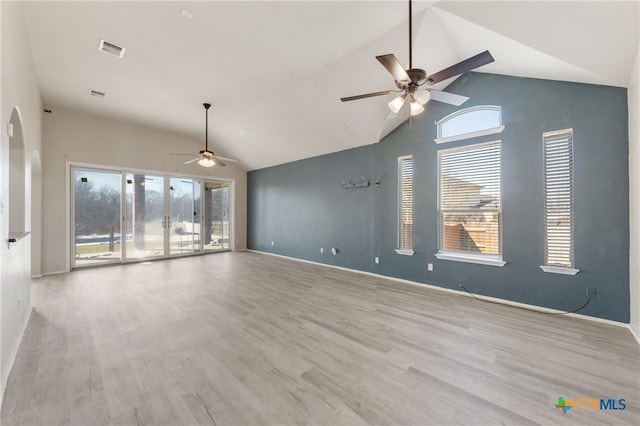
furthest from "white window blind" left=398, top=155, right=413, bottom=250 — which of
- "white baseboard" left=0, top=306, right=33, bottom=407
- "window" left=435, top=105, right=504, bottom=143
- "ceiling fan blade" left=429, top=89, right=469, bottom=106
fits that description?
"white baseboard" left=0, top=306, right=33, bottom=407

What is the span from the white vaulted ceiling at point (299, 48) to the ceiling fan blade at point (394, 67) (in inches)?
41.0

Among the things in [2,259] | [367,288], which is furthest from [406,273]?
[2,259]

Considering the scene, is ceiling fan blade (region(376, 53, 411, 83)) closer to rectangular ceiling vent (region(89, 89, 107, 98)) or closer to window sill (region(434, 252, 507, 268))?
window sill (region(434, 252, 507, 268))

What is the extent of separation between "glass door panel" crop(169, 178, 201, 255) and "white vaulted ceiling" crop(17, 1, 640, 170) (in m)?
2.77

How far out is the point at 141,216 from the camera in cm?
693

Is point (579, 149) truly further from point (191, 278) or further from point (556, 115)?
point (191, 278)

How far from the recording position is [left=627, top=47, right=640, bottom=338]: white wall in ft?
8.70

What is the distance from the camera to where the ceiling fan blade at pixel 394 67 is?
2.17 m

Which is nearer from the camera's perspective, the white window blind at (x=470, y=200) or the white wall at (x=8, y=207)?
the white wall at (x=8, y=207)

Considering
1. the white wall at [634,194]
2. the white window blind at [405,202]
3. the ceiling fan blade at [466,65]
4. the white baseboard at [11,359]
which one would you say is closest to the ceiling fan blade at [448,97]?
the ceiling fan blade at [466,65]

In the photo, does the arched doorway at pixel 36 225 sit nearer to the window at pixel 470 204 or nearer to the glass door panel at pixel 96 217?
the glass door panel at pixel 96 217

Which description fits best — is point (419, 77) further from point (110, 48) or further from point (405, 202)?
point (110, 48)

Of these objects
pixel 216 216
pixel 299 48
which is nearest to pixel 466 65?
pixel 299 48

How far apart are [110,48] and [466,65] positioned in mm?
4354
